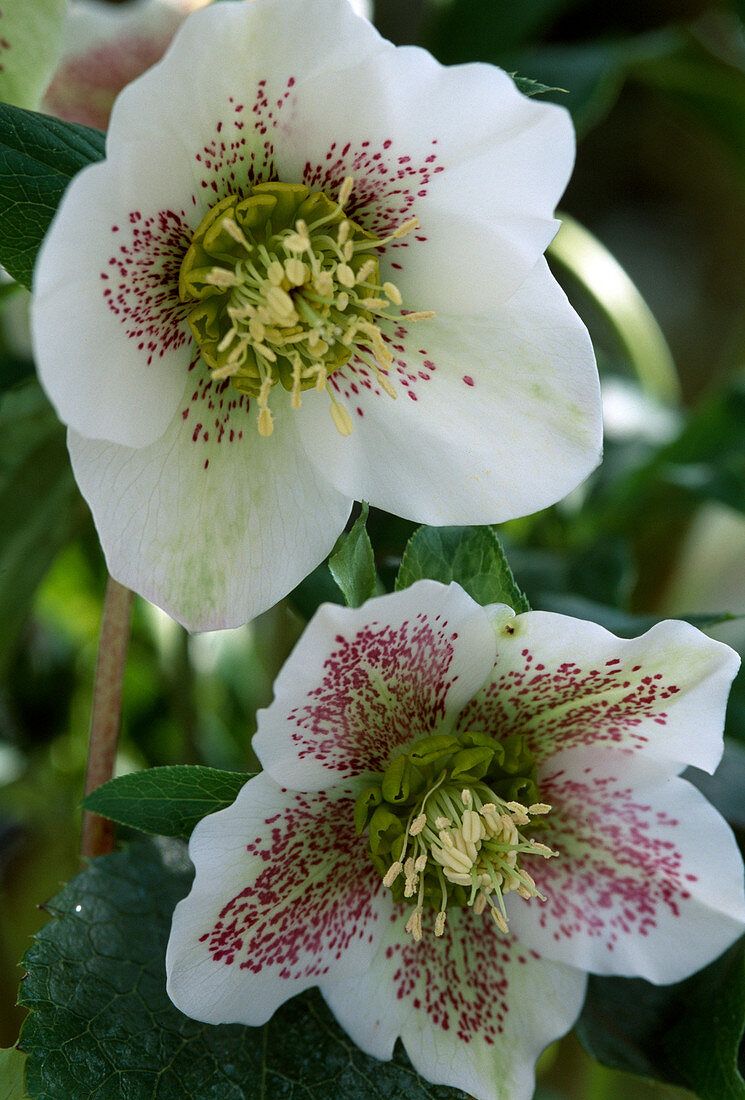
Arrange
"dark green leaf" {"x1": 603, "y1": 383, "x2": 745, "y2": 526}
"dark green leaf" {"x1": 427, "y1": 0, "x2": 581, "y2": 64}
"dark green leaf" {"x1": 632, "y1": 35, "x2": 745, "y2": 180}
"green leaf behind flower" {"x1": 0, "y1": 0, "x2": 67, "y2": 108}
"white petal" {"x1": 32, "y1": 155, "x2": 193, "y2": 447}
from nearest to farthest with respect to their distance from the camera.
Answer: "white petal" {"x1": 32, "y1": 155, "x2": 193, "y2": 447}
"green leaf behind flower" {"x1": 0, "y1": 0, "x2": 67, "y2": 108}
"dark green leaf" {"x1": 603, "y1": 383, "x2": 745, "y2": 526}
"dark green leaf" {"x1": 427, "y1": 0, "x2": 581, "y2": 64}
"dark green leaf" {"x1": 632, "y1": 35, "x2": 745, "y2": 180}

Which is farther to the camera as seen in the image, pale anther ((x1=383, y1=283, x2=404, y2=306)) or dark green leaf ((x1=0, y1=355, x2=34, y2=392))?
dark green leaf ((x1=0, y1=355, x2=34, y2=392))

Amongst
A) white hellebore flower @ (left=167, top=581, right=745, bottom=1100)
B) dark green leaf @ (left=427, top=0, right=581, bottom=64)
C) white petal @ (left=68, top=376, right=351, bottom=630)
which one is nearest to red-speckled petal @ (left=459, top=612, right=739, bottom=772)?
white hellebore flower @ (left=167, top=581, right=745, bottom=1100)

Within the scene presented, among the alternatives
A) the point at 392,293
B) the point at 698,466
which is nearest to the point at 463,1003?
the point at 392,293

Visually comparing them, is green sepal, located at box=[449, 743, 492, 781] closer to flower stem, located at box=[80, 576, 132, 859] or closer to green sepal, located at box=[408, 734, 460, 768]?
green sepal, located at box=[408, 734, 460, 768]

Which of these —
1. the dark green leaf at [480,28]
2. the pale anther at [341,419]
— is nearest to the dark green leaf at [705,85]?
the dark green leaf at [480,28]

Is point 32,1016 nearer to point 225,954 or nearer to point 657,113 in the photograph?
point 225,954

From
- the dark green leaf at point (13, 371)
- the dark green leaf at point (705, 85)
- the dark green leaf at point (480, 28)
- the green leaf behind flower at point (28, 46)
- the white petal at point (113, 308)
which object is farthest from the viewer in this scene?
the dark green leaf at point (705, 85)

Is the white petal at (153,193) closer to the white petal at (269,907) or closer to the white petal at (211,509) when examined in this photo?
the white petal at (211,509)

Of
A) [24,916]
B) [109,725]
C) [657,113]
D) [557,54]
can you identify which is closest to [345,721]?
[109,725]
